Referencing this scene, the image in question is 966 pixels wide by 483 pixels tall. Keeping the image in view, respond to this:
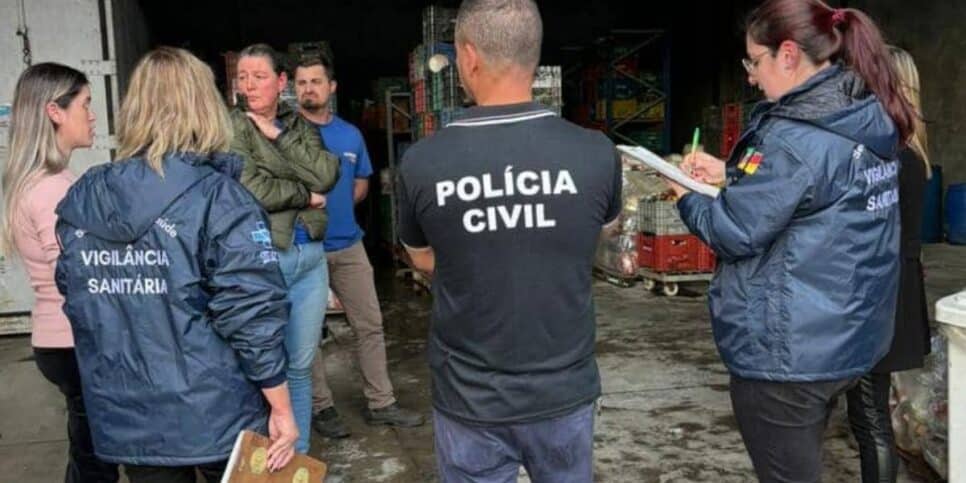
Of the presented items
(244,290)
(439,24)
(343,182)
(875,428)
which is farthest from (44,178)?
(439,24)

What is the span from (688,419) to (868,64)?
95.6 inches

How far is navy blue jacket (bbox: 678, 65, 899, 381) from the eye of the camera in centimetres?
195

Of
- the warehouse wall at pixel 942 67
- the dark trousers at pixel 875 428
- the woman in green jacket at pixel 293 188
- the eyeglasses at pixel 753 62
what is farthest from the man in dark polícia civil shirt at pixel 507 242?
the warehouse wall at pixel 942 67

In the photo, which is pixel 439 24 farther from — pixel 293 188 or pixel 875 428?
pixel 875 428

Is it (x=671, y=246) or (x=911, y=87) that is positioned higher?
(x=911, y=87)

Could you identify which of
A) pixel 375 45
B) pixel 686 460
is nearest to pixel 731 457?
pixel 686 460

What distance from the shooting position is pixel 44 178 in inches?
96.8

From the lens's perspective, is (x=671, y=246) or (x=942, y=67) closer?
(x=671, y=246)

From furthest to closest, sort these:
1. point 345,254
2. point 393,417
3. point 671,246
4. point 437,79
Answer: point 671,246, point 437,79, point 393,417, point 345,254

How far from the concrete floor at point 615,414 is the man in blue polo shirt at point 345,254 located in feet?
0.37

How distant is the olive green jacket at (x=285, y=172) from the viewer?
2953 millimetres

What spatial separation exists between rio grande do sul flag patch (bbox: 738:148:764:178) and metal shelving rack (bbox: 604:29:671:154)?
31.6 feet

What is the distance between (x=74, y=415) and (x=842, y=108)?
234 cm

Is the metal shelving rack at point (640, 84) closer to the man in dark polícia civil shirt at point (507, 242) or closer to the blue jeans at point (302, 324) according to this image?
the blue jeans at point (302, 324)
